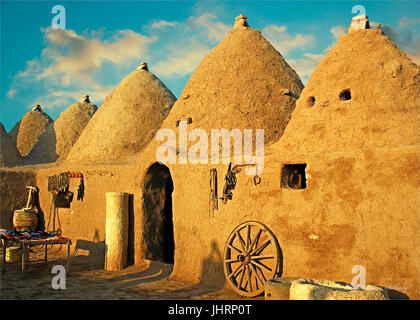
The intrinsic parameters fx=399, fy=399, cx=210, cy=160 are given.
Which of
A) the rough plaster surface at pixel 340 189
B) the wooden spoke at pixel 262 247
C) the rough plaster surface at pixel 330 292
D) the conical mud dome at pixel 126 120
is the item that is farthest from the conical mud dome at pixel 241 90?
the rough plaster surface at pixel 330 292

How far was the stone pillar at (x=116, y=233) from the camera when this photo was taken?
35.9ft

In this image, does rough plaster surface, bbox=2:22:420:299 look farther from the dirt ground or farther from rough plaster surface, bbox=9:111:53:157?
rough plaster surface, bbox=9:111:53:157

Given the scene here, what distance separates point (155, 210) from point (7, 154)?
49.9 ft

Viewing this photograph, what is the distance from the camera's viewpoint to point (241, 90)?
520 inches

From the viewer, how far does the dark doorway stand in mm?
11234

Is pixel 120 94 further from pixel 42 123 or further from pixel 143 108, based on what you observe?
pixel 42 123

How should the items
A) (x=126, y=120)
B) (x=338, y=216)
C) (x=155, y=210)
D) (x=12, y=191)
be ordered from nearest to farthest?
(x=338, y=216) → (x=155, y=210) → (x=12, y=191) → (x=126, y=120)

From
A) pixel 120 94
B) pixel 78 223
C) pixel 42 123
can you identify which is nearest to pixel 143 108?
pixel 120 94

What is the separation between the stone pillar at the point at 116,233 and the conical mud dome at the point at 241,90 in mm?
3554

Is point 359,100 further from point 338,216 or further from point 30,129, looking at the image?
point 30,129

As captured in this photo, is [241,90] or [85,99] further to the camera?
[85,99]

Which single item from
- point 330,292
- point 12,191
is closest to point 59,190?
point 12,191

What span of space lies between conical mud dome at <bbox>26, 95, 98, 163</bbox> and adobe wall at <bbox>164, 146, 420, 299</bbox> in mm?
17691

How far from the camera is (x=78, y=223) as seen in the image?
13.3 m
